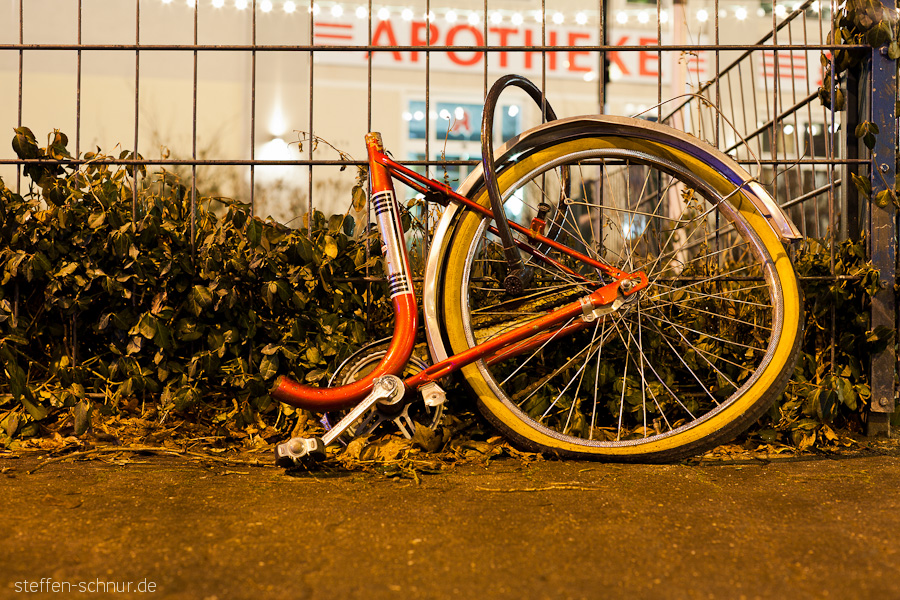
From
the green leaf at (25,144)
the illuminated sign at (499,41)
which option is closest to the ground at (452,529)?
the green leaf at (25,144)

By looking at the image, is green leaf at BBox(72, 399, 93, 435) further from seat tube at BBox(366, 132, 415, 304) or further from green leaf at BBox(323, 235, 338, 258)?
seat tube at BBox(366, 132, 415, 304)

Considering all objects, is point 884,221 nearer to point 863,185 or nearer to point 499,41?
point 863,185

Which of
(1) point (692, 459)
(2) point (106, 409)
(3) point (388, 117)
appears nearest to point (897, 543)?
(1) point (692, 459)

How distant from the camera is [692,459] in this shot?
63.5 inches

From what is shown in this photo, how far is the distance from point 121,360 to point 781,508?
1.62 metres

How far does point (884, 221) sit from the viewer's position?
1.79 m

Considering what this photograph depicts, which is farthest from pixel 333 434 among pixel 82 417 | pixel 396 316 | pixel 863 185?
pixel 863 185

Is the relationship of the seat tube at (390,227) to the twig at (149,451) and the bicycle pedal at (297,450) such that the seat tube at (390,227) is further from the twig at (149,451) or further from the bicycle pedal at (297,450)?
the twig at (149,451)

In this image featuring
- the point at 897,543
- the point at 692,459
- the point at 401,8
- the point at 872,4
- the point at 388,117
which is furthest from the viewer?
the point at 401,8

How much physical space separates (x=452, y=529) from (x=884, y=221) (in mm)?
1457

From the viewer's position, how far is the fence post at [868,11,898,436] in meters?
1.77

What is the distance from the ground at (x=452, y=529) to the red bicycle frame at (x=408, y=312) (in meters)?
0.18

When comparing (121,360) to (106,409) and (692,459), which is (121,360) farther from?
(692,459)

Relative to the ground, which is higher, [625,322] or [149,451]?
[625,322]
